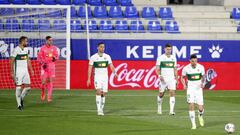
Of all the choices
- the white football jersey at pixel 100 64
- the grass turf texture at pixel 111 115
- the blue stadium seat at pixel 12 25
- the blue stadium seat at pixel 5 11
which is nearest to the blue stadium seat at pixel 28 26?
the blue stadium seat at pixel 12 25

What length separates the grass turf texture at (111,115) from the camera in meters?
19.1

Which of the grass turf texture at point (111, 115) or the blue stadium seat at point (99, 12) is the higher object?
the blue stadium seat at point (99, 12)

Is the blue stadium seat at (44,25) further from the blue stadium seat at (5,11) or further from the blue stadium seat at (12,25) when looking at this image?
the blue stadium seat at (5,11)

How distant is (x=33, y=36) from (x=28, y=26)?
1.58 ft

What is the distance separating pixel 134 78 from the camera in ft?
107

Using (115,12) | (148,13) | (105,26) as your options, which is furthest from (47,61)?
(148,13)

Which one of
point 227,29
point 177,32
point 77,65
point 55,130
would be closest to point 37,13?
point 77,65

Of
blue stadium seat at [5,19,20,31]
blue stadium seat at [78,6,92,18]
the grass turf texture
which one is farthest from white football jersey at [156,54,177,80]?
blue stadium seat at [78,6,92,18]

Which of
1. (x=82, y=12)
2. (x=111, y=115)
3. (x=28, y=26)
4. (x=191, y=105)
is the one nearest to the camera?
(x=191, y=105)

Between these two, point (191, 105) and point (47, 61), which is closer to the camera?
point (191, 105)

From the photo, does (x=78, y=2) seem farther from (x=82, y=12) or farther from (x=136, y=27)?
(x=136, y=27)

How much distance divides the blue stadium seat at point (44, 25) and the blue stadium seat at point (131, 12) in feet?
16.0

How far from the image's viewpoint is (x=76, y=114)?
22.9m

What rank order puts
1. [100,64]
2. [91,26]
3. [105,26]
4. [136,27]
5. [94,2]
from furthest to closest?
[94,2]
[136,27]
[105,26]
[91,26]
[100,64]
